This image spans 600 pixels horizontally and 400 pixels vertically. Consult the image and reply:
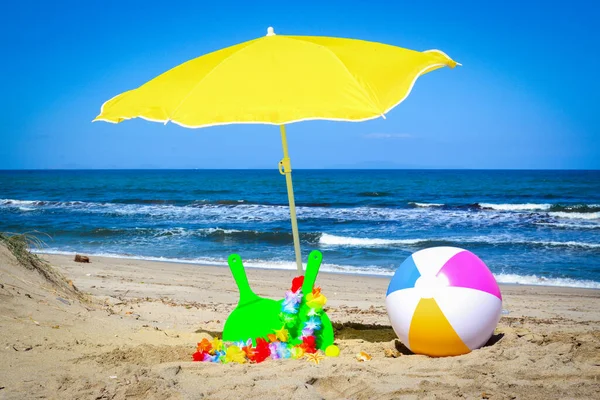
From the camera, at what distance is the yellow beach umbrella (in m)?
3.73

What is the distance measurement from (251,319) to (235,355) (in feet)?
1.08

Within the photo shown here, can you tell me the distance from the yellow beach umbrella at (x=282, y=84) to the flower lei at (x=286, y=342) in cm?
151

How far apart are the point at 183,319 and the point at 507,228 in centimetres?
1712

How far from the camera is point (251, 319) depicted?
4504mm

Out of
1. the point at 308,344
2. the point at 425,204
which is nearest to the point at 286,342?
the point at 308,344

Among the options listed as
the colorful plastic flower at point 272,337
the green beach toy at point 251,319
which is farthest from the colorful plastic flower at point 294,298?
the colorful plastic flower at point 272,337

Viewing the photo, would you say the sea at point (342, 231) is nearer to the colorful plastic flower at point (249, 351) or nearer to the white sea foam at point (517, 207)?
the white sea foam at point (517, 207)

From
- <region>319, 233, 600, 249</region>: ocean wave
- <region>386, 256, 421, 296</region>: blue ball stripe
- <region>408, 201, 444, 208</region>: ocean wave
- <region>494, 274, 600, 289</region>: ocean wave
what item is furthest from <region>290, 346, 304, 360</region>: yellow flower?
<region>408, 201, 444, 208</region>: ocean wave

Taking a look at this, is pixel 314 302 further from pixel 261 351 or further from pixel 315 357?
pixel 261 351

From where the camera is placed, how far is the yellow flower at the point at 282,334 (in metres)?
4.40

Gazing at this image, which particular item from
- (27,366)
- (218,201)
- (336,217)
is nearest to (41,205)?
(218,201)

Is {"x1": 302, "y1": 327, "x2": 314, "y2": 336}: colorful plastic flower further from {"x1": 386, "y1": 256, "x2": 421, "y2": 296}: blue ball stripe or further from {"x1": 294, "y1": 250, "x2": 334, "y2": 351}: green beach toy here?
{"x1": 386, "y1": 256, "x2": 421, "y2": 296}: blue ball stripe

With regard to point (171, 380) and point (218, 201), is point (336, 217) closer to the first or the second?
point (218, 201)

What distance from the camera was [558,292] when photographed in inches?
403
